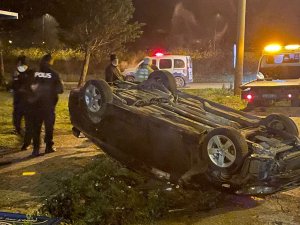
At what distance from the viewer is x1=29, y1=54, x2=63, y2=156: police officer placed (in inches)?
297

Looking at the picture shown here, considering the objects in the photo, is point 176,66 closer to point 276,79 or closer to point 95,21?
point 95,21

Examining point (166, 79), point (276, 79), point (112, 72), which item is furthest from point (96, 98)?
point (276, 79)

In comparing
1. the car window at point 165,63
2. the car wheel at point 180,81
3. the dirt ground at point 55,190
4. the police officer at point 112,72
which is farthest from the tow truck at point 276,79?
the car window at point 165,63

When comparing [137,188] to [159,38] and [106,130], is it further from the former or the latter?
[159,38]

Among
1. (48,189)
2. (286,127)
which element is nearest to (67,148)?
(48,189)

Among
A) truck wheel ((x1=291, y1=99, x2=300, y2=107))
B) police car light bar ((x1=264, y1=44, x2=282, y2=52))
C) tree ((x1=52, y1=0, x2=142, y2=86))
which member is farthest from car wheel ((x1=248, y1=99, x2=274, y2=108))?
tree ((x1=52, y1=0, x2=142, y2=86))

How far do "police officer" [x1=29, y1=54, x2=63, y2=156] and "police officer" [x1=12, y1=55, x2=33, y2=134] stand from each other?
34cm

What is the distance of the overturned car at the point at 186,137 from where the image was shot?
178 inches

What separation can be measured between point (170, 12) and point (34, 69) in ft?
122

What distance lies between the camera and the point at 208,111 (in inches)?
238

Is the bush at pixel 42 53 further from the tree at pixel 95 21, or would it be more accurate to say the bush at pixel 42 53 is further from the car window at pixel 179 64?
the car window at pixel 179 64

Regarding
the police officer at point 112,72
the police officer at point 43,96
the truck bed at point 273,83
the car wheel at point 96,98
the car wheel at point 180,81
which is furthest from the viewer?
the car wheel at point 180,81

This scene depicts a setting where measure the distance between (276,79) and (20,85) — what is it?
30.2ft

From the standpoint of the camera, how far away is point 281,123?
548 centimetres
